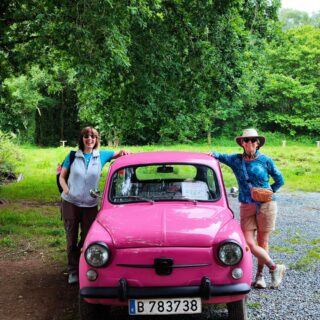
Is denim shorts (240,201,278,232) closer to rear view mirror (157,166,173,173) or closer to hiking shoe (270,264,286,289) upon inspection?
hiking shoe (270,264,286,289)

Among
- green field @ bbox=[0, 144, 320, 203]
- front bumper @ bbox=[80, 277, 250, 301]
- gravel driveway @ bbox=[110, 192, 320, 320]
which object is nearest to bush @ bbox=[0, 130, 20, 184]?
green field @ bbox=[0, 144, 320, 203]

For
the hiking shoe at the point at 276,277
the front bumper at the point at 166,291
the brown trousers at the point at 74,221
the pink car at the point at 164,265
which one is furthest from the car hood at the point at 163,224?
the hiking shoe at the point at 276,277

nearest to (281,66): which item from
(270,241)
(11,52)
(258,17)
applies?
(258,17)

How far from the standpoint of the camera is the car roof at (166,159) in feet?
18.4

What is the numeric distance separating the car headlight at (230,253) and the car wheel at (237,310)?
427 millimetres

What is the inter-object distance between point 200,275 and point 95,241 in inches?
41.0

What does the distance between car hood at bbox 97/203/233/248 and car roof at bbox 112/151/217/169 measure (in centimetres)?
69

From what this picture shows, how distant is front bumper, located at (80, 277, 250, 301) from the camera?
13.4ft

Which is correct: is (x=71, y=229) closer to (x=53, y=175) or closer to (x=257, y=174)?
(x=257, y=174)

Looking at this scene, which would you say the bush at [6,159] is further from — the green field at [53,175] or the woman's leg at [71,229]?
the woman's leg at [71,229]

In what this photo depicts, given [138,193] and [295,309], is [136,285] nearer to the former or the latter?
[138,193]

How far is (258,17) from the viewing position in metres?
15.3

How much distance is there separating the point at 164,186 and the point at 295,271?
8.39 feet

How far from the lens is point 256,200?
18.3 feet
